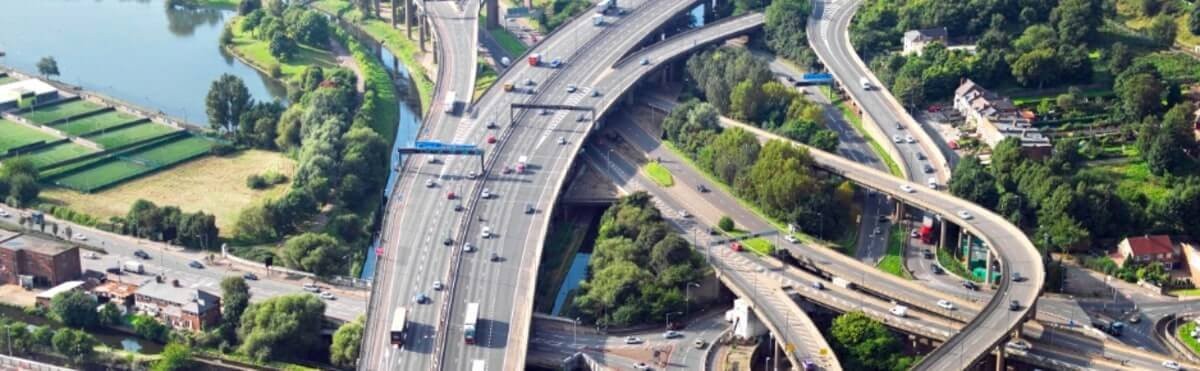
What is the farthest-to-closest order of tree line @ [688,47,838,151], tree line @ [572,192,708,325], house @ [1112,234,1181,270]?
1. tree line @ [688,47,838,151]
2. house @ [1112,234,1181,270]
3. tree line @ [572,192,708,325]

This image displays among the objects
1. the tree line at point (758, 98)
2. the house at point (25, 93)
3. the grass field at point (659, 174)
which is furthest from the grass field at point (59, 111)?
the tree line at point (758, 98)

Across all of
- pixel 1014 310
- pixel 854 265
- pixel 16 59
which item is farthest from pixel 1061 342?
pixel 16 59

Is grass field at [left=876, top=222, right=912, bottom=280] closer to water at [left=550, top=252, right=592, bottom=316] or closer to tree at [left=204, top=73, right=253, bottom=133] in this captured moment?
water at [left=550, top=252, right=592, bottom=316]

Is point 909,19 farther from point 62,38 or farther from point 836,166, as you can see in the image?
point 62,38

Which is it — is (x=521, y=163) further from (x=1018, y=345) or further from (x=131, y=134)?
(x=1018, y=345)

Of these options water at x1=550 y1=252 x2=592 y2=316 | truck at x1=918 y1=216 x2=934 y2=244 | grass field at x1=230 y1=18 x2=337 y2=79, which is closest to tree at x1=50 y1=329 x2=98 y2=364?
water at x1=550 y1=252 x2=592 y2=316
